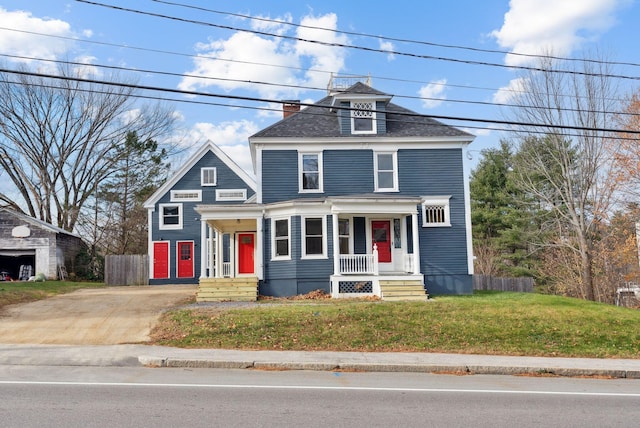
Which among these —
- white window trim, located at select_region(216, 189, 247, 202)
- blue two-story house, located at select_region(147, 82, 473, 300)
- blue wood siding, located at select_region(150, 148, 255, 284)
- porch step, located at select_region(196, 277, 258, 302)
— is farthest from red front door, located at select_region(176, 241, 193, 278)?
porch step, located at select_region(196, 277, 258, 302)

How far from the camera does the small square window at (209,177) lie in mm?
29812

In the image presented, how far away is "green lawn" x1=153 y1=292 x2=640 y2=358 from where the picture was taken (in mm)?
12625

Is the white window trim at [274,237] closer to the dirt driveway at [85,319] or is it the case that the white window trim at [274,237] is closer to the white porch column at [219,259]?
the white porch column at [219,259]

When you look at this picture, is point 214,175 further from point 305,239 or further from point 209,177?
point 305,239

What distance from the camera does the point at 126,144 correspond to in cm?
3900

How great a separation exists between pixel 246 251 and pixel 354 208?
265 inches

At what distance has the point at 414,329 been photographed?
13859 mm

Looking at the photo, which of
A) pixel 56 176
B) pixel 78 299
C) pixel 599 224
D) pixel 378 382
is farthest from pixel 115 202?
pixel 378 382

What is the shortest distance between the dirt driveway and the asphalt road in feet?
10.6

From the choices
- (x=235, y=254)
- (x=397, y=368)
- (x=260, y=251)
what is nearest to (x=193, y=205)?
(x=235, y=254)

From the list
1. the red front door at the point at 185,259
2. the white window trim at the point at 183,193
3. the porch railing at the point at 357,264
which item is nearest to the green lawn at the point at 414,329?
the porch railing at the point at 357,264

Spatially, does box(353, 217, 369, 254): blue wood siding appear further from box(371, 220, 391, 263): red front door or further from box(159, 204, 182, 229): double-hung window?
box(159, 204, 182, 229): double-hung window

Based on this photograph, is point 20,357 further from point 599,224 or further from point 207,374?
point 599,224

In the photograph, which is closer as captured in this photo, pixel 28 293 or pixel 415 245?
pixel 415 245
